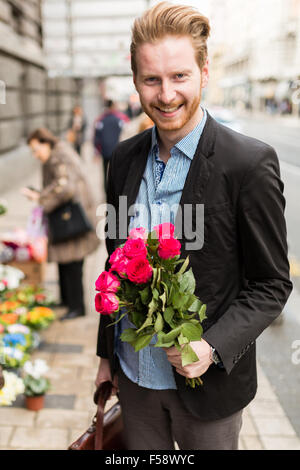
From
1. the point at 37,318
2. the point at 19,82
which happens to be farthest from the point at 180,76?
the point at 19,82

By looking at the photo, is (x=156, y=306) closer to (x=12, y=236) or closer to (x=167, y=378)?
(x=167, y=378)

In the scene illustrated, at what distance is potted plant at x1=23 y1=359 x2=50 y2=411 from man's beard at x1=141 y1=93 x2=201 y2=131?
2.35m

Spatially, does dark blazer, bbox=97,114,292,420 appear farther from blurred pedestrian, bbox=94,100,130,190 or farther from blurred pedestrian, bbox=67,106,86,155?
blurred pedestrian, bbox=67,106,86,155

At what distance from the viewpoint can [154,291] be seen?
1221 millimetres

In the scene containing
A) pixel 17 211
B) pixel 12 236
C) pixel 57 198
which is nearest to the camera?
pixel 57 198

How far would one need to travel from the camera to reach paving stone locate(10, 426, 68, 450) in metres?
2.87

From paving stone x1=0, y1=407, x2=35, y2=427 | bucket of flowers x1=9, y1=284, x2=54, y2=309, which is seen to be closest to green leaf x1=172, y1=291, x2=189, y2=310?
paving stone x1=0, y1=407, x2=35, y2=427

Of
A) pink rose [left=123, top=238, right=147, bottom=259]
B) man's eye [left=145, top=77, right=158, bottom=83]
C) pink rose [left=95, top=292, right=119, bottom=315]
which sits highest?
man's eye [left=145, top=77, right=158, bottom=83]

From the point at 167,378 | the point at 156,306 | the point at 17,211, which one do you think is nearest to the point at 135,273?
the point at 156,306

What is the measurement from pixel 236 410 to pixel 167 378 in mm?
252

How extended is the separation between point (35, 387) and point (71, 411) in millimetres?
294

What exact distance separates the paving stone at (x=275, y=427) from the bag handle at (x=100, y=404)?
5.18 ft
